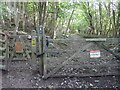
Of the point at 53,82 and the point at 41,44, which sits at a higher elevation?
the point at 41,44

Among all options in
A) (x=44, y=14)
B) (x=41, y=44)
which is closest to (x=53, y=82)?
(x=41, y=44)

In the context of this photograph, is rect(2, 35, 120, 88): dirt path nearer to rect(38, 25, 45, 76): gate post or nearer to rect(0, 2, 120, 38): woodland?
rect(38, 25, 45, 76): gate post

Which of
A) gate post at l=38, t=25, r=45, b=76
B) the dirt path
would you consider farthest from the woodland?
the dirt path

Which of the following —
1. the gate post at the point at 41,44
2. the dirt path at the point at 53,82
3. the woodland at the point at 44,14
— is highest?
the woodland at the point at 44,14

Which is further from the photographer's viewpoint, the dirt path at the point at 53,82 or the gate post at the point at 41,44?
the gate post at the point at 41,44

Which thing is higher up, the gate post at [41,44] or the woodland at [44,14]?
the woodland at [44,14]

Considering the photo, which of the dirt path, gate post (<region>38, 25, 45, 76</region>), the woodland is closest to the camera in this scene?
the dirt path

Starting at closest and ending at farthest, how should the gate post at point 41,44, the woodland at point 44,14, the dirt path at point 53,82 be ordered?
the dirt path at point 53,82, the gate post at point 41,44, the woodland at point 44,14

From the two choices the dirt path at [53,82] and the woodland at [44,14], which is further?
the woodland at [44,14]

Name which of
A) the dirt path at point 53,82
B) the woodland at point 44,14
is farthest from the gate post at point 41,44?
the woodland at point 44,14

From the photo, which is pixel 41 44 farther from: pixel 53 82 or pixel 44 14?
pixel 44 14

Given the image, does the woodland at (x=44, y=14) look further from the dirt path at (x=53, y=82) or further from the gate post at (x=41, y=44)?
the dirt path at (x=53, y=82)

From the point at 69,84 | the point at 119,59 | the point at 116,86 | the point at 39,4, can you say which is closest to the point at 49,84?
the point at 69,84

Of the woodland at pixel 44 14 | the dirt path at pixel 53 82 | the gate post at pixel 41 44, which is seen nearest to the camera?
the dirt path at pixel 53 82
